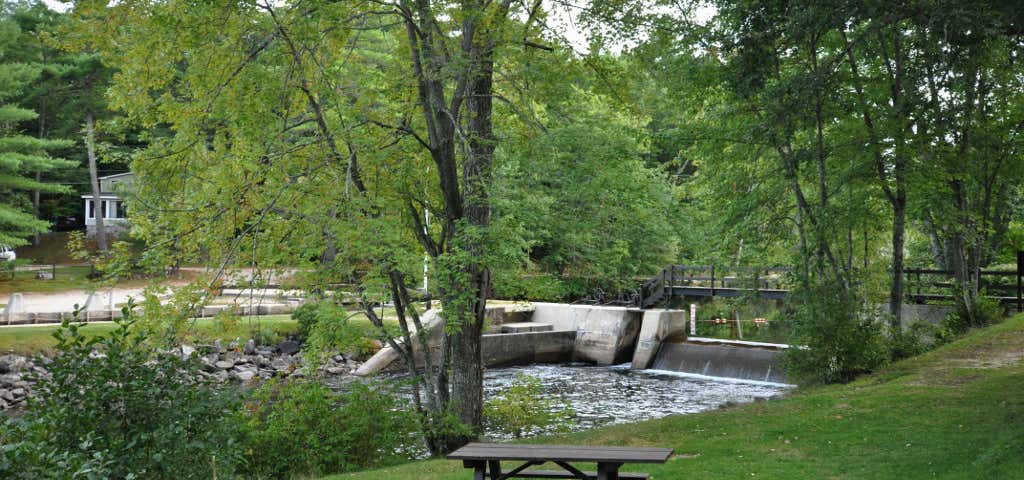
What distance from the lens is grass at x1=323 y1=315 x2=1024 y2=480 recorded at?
8.57 m

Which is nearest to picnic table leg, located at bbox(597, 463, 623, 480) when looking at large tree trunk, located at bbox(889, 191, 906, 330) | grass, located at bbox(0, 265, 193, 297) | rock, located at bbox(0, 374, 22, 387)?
large tree trunk, located at bbox(889, 191, 906, 330)

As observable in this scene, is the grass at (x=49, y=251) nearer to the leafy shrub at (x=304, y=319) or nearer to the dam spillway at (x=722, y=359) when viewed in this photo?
the leafy shrub at (x=304, y=319)

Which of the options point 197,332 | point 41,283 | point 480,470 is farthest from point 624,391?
point 41,283

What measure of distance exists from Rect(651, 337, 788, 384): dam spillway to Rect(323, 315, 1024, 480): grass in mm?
8435

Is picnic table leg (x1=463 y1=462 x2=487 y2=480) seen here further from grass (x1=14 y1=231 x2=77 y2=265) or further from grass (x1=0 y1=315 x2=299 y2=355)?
grass (x1=14 y1=231 x2=77 y2=265)

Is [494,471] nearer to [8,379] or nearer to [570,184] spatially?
[570,184]

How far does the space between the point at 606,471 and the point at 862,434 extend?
5.02 meters

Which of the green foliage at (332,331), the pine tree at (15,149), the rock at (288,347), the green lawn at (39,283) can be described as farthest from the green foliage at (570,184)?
the pine tree at (15,149)

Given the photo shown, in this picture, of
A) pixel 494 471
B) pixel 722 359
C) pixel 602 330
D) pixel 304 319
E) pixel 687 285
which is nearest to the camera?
pixel 494 471

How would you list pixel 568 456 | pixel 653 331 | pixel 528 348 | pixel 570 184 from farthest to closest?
pixel 528 348
pixel 653 331
pixel 570 184
pixel 568 456

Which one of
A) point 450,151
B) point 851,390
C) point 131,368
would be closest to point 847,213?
point 851,390

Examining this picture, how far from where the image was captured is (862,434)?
10.4 meters

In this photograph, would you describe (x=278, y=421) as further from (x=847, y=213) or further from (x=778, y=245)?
(x=778, y=245)

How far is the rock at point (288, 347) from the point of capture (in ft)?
83.9
